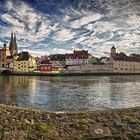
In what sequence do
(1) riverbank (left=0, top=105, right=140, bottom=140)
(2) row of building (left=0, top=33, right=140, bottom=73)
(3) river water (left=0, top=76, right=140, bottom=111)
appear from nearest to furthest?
(1) riverbank (left=0, top=105, right=140, bottom=140) < (3) river water (left=0, top=76, right=140, bottom=111) < (2) row of building (left=0, top=33, right=140, bottom=73)

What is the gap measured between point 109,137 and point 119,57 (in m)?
172

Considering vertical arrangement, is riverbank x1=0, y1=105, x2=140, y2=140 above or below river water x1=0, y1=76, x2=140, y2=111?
above

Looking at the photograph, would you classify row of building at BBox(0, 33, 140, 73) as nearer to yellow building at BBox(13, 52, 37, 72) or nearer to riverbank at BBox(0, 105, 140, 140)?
yellow building at BBox(13, 52, 37, 72)

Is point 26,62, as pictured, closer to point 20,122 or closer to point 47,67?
point 47,67

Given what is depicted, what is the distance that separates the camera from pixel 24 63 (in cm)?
17438

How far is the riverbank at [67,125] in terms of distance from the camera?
29.8ft

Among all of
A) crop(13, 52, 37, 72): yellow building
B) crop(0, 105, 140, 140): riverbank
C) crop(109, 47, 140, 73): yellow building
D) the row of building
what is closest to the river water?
crop(0, 105, 140, 140): riverbank

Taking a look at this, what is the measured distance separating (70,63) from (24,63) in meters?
31.1

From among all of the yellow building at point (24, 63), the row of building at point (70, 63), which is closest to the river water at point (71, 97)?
the row of building at point (70, 63)

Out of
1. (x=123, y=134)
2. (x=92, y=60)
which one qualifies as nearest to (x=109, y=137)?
(x=123, y=134)

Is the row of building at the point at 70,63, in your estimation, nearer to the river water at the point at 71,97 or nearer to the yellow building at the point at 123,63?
the yellow building at the point at 123,63

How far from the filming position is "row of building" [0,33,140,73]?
539ft

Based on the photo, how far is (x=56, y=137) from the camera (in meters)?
9.03

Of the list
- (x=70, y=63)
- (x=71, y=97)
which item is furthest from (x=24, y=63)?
(x=71, y=97)
